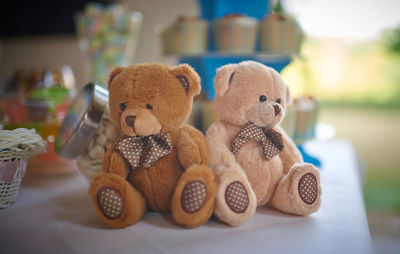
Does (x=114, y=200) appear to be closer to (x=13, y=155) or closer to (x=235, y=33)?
(x=13, y=155)

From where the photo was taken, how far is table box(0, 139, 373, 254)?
1.84 feet

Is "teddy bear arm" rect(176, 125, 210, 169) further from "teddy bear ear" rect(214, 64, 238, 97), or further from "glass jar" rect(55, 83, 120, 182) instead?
"glass jar" rect(55, 83, 120, 182)

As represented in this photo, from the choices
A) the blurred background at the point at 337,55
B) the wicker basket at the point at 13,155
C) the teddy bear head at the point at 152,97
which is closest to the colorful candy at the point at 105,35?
the blurred background at the point at 337,55

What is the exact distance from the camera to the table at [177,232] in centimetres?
56

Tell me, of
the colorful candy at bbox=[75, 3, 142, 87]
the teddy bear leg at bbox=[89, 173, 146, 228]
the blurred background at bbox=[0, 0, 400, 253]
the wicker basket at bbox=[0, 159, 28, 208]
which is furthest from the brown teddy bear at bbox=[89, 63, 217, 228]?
the blurred background at bbox=[0, 0, 400, 253]

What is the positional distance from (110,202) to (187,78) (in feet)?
0.91

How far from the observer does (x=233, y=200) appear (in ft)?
1.99

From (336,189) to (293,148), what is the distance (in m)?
0.23

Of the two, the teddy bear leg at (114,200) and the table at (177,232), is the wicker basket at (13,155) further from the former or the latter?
the teddy bear leg at (114,200)

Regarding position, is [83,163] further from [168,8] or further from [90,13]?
[168,8]

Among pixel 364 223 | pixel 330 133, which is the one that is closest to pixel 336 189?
pixel 364 223

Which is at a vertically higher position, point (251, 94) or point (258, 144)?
point (251, 94)

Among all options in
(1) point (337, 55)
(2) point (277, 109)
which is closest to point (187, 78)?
(2) point (277, 109)

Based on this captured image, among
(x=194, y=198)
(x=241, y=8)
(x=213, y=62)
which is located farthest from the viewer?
(x=241, y=8)
